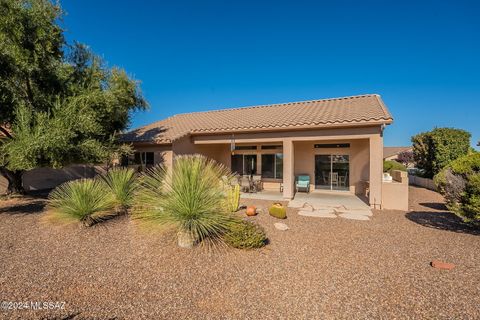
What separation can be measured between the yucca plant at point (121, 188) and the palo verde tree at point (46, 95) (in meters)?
1.89

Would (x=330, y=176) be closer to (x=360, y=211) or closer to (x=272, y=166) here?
(x=272, y=166)

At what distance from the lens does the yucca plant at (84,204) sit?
711 cm

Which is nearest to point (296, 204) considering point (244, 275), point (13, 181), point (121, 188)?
point (244, 275)

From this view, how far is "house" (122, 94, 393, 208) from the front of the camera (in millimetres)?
10578

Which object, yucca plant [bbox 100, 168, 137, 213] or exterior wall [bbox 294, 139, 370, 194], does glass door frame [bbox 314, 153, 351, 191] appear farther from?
yucca plant [bbox 100, 168, 137, 213]

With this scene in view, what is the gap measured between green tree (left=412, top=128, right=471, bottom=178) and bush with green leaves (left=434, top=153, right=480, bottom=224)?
12876 millimetres

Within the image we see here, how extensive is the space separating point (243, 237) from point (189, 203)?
1.55m

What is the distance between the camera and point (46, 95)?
973 cm

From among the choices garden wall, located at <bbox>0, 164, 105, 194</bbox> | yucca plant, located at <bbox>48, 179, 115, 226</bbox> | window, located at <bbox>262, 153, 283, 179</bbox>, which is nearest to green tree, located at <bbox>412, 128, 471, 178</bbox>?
window, located at <bbox>262, 153, 283, 179</bbox>

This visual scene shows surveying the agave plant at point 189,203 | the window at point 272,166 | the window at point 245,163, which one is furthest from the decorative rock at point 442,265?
the window at point 245,163

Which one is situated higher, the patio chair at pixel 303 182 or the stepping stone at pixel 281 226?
the patio chair at pixel 303 182

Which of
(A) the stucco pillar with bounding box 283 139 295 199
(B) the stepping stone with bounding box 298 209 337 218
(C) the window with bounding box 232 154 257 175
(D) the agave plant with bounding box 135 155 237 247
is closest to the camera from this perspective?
(D) the agave plant with bounding box 135 155 237 247

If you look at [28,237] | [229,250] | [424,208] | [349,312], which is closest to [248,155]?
[424,208]

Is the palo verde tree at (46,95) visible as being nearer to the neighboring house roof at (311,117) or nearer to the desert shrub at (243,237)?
the neighboring house roof at (311,117)
